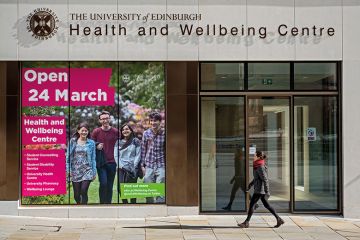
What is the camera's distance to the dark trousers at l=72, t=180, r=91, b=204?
1409 centimetres

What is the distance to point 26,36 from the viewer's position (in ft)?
45.6

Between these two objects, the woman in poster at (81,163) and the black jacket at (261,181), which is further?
the woman in poster at (81,163)

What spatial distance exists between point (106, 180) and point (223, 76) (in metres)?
3.80

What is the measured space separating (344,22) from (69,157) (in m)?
7.41

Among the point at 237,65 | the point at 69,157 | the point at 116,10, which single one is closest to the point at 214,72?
the point at 237,65

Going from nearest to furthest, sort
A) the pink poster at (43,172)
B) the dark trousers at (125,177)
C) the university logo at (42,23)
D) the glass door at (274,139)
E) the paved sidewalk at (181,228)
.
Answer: the paved sidewalk at (181,228) → the university logo at (42,23) → the pink poster at (43,172) → the dark trousers at (125,177) → the glass door at (274,139)

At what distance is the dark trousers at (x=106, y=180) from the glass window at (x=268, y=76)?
391cm

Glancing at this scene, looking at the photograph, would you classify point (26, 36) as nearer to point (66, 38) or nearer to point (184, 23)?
point (66, 38)

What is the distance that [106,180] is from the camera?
14.1 m

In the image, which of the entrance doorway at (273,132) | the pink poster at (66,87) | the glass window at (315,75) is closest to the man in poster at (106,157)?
the pink poster at (66,87)

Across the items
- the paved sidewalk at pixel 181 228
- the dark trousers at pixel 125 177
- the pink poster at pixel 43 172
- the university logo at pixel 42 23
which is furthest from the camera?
the dark trousers at pixel 125 177

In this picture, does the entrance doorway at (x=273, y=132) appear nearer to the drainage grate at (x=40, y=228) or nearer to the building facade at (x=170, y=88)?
the building facade at (x=170, y=88)

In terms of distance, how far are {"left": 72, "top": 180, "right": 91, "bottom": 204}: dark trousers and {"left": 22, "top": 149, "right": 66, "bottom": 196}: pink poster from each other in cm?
28

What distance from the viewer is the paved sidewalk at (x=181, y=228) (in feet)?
38.7
